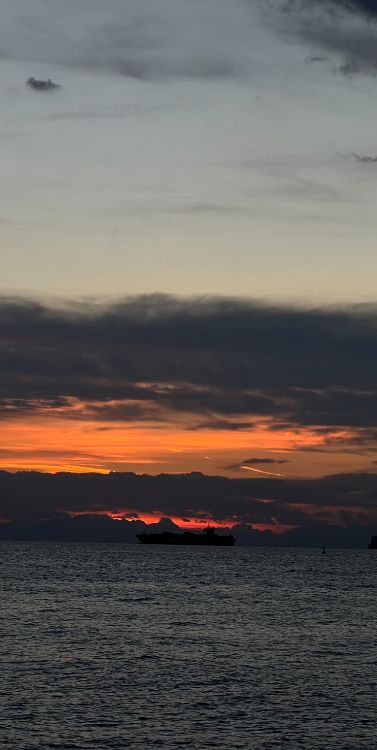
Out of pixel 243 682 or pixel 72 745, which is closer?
pixel 72 745

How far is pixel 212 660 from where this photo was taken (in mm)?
88188

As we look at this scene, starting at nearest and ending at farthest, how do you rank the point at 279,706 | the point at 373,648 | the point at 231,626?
1. the point at 279,706
2. the point at 373,648
3. the point at 231,626

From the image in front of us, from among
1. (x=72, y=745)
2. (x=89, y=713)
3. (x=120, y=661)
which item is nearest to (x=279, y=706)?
(x=89, y=713)

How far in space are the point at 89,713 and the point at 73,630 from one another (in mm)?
47341

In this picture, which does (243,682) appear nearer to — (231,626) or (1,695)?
(1,695)

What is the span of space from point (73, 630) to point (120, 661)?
23.8 meters

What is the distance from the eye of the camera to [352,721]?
62.4 meters

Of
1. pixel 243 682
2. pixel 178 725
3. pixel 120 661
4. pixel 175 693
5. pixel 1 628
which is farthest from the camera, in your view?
pixel 1 628

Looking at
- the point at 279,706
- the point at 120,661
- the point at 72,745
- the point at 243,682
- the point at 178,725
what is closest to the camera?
the point at 72,745

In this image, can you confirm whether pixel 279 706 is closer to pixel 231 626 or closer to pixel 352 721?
pixel 352 721

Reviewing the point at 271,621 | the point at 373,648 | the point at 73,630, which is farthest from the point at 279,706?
the point at 271,621

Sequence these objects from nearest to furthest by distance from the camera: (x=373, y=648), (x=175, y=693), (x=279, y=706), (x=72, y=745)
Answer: (x=72, y=745), (x=279, y=706), (x=175, y=693), (x=373, y=648)

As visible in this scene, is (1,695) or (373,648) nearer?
(1,695)

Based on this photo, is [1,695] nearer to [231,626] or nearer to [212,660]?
[212,660]
